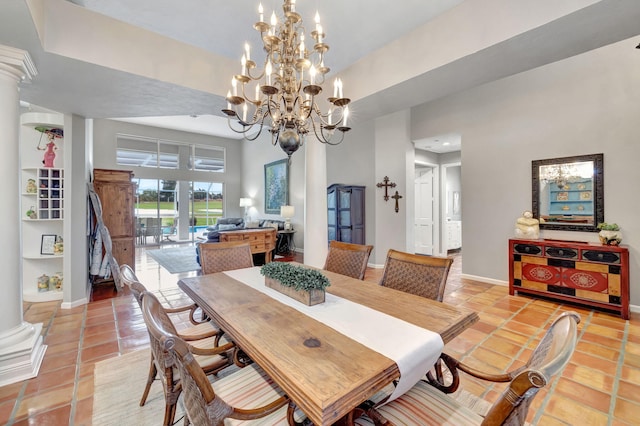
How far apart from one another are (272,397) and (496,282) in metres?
4.30

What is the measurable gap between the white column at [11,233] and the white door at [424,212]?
658 centimetres

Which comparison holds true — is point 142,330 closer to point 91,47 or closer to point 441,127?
point 91,47

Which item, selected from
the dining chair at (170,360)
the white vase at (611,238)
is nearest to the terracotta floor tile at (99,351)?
the dining chair at (170,360)

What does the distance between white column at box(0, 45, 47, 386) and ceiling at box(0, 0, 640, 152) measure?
6.7 inches

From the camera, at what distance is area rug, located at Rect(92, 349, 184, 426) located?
66.8 inches

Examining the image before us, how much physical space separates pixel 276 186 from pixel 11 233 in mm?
6468

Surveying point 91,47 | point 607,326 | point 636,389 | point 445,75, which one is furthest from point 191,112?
point 607,326

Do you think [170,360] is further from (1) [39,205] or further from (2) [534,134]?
(2) [534,134]

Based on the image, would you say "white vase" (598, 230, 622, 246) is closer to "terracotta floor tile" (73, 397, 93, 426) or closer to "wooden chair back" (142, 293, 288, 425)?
"wooden chair back" (142, 293, 288, 425)

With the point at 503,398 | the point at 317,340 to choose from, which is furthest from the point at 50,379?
the point at 503,398

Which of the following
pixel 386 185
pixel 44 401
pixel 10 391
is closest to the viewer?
pixel 44 401

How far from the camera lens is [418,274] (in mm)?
1951

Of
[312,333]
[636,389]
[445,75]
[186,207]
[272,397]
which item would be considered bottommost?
[636,389]

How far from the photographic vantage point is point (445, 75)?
2.61m
